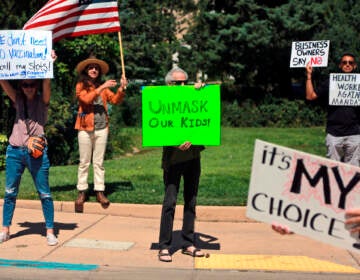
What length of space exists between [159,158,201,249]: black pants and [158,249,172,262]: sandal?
0.14ft

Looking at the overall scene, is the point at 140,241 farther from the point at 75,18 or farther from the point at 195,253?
the point at 75,18

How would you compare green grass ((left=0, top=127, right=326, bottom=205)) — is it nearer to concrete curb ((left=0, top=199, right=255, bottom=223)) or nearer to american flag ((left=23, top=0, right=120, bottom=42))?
concrete curb ((left=0, top=199, right=255, bottom=223))

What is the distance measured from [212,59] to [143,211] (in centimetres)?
1907

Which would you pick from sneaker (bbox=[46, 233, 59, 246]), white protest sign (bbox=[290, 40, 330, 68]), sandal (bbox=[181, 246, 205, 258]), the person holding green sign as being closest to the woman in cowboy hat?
sneaker (bbox=[46, 233, 59, 246])

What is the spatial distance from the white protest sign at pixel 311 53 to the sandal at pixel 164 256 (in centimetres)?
374

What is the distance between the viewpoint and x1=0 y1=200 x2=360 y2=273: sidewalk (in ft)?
23.2

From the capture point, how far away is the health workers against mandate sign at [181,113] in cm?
716

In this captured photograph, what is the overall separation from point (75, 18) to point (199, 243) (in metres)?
3.68

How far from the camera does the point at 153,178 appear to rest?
38.3ft

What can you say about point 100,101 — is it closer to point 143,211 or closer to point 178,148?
point 143,211

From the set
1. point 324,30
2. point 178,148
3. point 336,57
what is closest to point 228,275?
point 178,148

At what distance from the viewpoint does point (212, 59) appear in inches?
1096

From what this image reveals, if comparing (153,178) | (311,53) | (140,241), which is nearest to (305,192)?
(140,241)

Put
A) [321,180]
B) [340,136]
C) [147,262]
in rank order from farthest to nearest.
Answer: [340,136]
[147,262]
[321,180]
